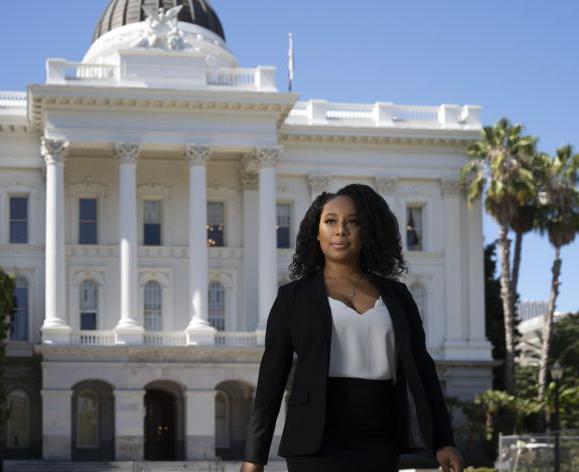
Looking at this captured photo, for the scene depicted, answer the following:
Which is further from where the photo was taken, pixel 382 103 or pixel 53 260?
pixel 382 103

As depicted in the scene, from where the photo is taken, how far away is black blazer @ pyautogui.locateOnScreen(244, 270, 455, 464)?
6023 mm

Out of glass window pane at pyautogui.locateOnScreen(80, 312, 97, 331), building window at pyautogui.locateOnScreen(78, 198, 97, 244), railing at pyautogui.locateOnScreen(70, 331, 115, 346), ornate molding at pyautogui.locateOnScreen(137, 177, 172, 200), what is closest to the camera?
railing at pyautogui.locateOnScreen(70, 331, 115, 346)

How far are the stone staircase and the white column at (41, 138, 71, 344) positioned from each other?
4412 millimetres

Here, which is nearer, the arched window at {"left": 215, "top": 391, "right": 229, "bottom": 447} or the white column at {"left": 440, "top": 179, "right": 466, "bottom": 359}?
the arched window at {"left": 215, "top": 391, "right": 229, "bottom": 447}

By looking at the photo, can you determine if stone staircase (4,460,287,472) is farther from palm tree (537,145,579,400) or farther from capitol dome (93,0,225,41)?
capitol dome (93,0,225,41)

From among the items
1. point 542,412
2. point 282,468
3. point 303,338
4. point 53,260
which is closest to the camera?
point 303,338

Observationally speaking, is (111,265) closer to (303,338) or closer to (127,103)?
(127,103)

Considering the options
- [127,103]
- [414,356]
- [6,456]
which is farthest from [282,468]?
[414,356]

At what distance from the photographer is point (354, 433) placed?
606 centimetres

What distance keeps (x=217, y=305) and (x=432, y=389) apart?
Answer: 49676 millimetres

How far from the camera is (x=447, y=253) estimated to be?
57.3 metres

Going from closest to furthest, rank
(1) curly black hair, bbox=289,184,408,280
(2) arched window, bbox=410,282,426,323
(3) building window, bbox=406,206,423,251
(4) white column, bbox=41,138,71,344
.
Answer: (1) curly black hair, bbox=289,184,408,280, (4) white column, bbox=41,138,71,344, (2) arched window, bbox=410,282,426,323, (3) building window, bbox=406,206,423,251

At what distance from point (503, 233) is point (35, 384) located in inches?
701

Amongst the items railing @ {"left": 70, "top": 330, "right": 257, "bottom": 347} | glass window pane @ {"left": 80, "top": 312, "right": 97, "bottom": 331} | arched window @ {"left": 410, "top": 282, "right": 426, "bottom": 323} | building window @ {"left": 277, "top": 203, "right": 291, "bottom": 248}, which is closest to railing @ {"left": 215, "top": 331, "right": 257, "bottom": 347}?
railing @ {"left": 70, "top": 330, "right": 257, "bottom": 347}
